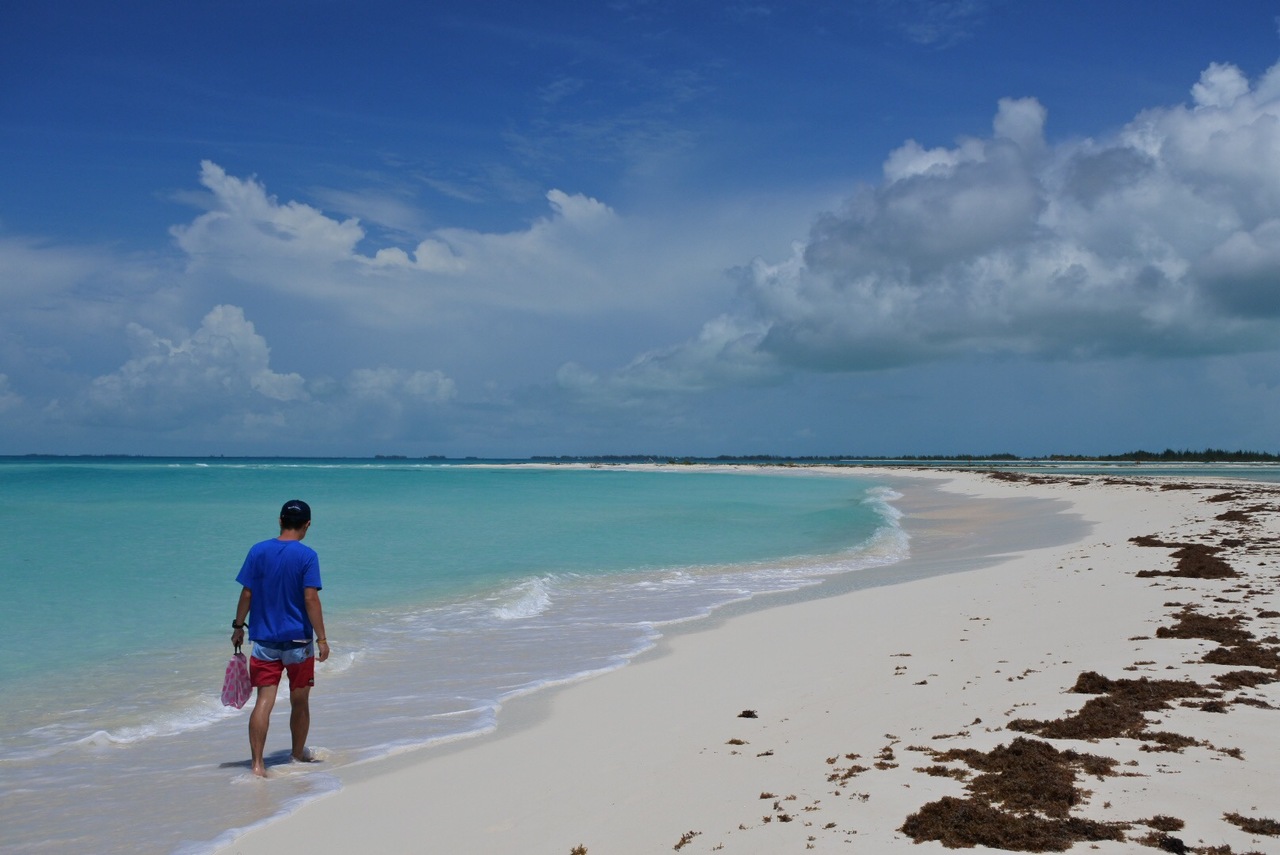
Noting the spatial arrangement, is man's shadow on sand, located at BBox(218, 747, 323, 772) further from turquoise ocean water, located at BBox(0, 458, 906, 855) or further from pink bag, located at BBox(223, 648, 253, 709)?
pink bag, located at BBox(223, 648, 253, 709)

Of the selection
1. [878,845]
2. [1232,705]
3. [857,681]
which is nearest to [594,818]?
[878,845]

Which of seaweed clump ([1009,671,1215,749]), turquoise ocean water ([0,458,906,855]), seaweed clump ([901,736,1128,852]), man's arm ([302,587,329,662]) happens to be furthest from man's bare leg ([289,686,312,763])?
seaweed clump ([1009,671,1215,749])

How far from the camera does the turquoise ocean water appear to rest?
6.40m

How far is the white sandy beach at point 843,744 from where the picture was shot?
4.78 metres

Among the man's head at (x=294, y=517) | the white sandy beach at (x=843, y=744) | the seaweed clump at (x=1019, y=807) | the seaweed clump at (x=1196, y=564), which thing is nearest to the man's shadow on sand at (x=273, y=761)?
the white sandy beach at (x=843, y=744)

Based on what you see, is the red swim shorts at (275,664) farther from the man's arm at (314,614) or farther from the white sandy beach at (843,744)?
the white sandy beach at (843,744)

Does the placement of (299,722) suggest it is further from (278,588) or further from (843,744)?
(843,744)

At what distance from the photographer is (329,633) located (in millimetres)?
12945

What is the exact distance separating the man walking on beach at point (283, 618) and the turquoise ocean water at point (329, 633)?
1.64 feet

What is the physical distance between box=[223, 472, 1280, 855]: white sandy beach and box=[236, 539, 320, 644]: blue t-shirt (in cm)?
131

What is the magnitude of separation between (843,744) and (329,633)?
936 cm

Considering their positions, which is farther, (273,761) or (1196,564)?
(1196,564)

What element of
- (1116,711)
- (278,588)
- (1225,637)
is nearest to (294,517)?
(278,588)

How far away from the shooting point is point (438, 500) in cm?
5219
